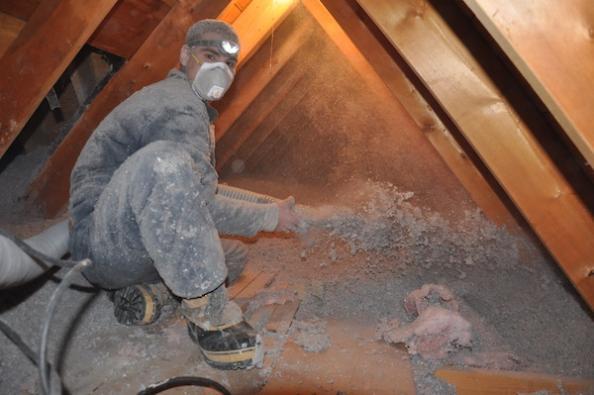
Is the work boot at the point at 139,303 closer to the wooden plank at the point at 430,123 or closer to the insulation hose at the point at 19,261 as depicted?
the insulation hose at the point at 19,261

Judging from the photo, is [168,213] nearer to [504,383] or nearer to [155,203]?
[155,203]

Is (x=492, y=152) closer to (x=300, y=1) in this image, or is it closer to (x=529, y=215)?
(x=529, y=215)

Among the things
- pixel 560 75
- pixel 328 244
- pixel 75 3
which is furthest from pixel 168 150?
pixel 328 244

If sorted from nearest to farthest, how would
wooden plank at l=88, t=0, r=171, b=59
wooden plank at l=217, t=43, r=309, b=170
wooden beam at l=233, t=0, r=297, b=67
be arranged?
wooden plank at l=88, t=0, r=171, b=59
wooden beam at l=233, t=0, r=297, b=67
wooden plank at l=217, t=43, r=309, b=170

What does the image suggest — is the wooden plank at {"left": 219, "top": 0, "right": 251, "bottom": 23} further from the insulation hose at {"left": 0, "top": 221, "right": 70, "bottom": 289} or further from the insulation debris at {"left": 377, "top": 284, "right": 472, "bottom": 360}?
the insulation debris at {"left": 377, "top": 284, "right": 472, "bottom": 360}

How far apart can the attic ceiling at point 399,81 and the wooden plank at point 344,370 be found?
26.8 inches

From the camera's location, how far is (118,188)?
1469 millimetres

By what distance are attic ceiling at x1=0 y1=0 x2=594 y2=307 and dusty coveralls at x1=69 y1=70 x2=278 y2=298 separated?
55cm

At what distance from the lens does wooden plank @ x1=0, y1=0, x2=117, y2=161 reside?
1.87m

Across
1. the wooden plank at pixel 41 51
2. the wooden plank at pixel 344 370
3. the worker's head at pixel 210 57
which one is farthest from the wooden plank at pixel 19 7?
the wooden plank at pixel 344 370

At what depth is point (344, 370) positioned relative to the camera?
5.04ft

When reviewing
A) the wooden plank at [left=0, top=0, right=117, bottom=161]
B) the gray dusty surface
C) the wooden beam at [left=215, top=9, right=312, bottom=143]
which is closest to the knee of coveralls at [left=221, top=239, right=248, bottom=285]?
the gray dusty surface

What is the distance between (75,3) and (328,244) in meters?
1.88

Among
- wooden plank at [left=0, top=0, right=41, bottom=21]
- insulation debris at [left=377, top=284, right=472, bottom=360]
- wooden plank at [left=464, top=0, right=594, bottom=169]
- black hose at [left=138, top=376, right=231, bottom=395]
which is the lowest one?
black hose at [left=138, top=376, right=231, bottom=395]
